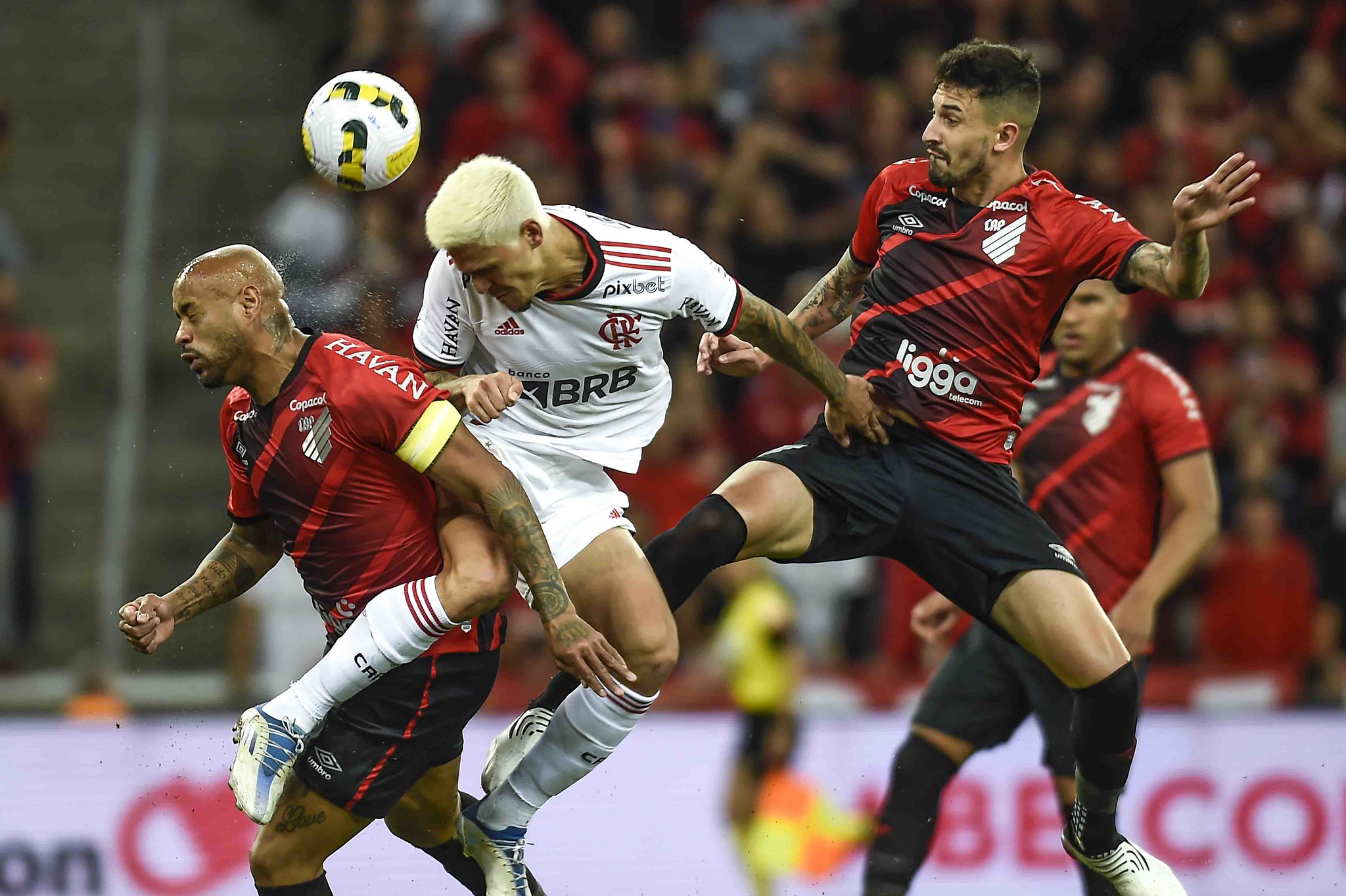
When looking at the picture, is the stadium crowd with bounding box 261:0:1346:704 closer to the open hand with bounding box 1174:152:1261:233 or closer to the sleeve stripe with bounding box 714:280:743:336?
the sleeve stripe with bounding box 714:280:743:336

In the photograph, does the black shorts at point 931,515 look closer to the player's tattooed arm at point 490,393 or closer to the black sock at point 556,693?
the black sock at point 556,693

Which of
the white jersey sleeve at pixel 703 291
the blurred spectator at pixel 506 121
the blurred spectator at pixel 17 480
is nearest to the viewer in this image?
the white jersey sleeve at pixel 703 291

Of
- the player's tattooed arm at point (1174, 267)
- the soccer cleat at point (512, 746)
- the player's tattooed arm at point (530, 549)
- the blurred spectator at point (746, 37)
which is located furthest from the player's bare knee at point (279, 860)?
the blurred spectator at point (746, 37)

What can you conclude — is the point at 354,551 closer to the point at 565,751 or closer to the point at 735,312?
the point at 565,751

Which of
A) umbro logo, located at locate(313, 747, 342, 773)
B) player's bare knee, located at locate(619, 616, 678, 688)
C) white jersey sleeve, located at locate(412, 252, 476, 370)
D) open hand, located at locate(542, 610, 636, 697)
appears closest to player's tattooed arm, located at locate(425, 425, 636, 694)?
open hand, located at locate(542, 610, 636, 697)

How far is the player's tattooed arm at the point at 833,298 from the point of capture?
612 cm

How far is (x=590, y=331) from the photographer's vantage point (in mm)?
5418

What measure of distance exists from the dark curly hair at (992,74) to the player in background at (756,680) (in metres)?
3.97

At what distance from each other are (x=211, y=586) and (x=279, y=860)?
3.00 ft

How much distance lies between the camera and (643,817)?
8.66 metres

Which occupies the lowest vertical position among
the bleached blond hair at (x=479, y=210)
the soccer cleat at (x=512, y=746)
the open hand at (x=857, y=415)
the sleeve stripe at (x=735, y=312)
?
the soccer cleat at (x=512, y=746)

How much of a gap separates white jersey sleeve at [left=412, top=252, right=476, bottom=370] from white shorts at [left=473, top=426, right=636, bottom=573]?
27cm

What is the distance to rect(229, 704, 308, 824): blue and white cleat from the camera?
16.2 feet

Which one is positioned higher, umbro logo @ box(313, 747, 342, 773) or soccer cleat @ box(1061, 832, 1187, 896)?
umbro logo @ box(313, 747, 342, 773)
